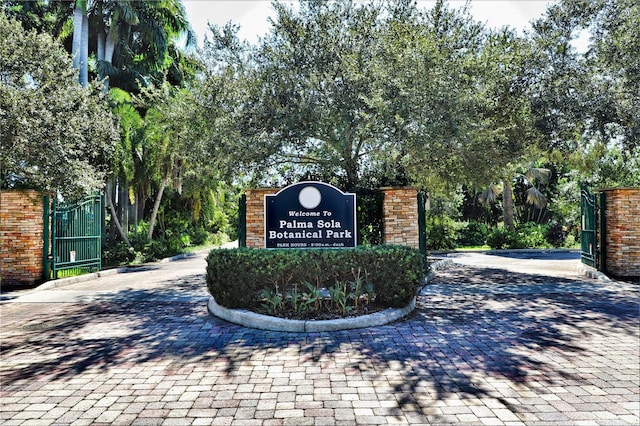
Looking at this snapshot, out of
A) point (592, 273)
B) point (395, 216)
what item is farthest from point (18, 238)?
point (592, 273)

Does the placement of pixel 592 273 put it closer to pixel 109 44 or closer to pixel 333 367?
pixel 333 367

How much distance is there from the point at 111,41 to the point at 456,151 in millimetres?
16856

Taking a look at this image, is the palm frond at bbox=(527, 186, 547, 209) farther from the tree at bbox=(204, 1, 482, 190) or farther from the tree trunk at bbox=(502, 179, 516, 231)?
the tree at bbox=(204, 1, 482, 190)

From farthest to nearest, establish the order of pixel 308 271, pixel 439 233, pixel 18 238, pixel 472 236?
pixel 472 236, pixel 439 233, pixel 18 238, pixel 308 271

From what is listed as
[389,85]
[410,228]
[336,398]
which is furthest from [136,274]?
[336,398]

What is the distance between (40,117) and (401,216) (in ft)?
28.9

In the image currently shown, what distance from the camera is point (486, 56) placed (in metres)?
9.77

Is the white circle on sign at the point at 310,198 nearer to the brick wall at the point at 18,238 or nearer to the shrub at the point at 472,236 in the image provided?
the brick wall at the point at 18,238

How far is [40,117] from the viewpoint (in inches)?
388

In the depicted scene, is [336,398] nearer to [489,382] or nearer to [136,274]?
[489,382]

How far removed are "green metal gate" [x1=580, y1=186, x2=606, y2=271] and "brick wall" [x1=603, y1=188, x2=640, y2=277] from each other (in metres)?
0.26

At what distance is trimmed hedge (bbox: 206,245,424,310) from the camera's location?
627cm

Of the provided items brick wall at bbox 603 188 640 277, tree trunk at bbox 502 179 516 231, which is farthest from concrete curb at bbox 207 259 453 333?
tree trunk at bbox 502 179 516 231

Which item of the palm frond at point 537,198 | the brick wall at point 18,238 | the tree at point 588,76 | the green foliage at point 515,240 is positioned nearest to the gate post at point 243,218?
the brick wall at point 18,238
